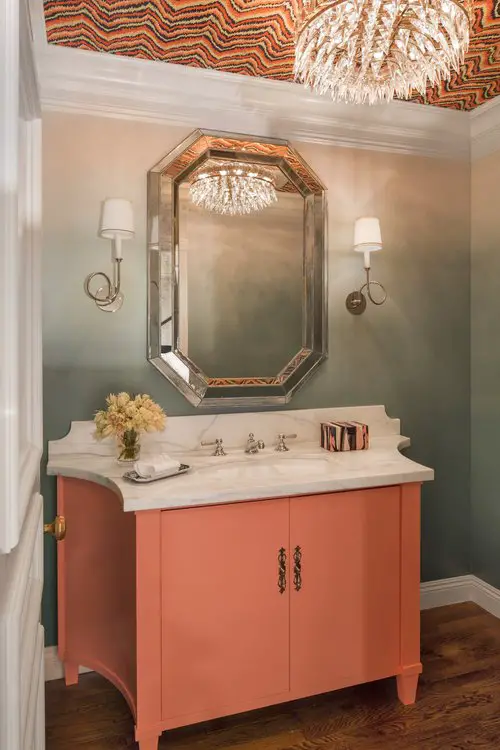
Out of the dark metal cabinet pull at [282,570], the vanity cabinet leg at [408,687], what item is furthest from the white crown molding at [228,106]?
the vanity cabinet leg at [408,687]

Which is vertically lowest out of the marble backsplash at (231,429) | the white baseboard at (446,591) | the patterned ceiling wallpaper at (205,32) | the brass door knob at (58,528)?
the white baseboard at (446,591)

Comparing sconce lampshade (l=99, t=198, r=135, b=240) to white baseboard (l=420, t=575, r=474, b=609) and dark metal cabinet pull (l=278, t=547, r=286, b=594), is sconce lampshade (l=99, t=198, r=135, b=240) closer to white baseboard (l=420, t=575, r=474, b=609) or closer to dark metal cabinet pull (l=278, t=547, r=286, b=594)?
dark metal cabinet pull (l=278, t=547, r=286, b=594)

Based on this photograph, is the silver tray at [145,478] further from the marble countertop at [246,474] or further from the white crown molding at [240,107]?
the white crown molding at [240,107]

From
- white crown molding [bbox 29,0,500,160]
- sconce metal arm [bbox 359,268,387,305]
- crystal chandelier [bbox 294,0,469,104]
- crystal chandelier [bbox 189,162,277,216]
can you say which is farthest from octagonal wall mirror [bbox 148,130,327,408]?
crystal chandelier [bbox 294,0,469,104]

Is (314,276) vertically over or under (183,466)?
over

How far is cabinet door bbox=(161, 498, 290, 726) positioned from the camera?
5.88ft

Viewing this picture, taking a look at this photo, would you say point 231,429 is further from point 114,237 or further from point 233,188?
point 233,188

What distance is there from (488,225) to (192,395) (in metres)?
1.76

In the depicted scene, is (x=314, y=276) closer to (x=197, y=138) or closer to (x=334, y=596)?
(x=197, y=138)

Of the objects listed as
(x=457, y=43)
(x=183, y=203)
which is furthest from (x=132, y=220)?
(x=457, y=43)

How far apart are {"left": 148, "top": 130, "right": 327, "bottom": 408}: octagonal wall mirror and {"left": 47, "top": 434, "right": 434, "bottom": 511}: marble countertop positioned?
33 centimetres

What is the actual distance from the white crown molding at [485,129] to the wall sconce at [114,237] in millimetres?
1863

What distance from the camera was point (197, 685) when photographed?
1825 millimetres

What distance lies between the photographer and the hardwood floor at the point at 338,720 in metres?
1.90
